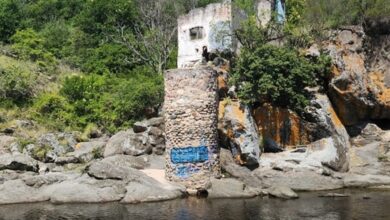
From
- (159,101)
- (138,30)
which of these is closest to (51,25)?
(138,30)

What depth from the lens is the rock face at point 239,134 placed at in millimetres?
31953

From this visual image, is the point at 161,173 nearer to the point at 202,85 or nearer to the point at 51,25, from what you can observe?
the point at 202,85

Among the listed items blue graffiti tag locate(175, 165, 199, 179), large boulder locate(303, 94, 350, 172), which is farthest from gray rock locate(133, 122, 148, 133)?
large boulder locate(303, 94, 350, 172)

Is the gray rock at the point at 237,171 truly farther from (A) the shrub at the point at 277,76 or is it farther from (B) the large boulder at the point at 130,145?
(B) the large boulder at the point at 130,145

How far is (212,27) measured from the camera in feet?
138

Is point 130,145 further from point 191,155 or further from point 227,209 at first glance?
point 227,209

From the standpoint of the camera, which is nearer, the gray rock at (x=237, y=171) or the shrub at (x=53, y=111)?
the gray rock at (x=237, y=171)

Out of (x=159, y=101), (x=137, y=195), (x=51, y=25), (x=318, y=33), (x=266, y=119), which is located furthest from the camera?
(x=51, y=25)

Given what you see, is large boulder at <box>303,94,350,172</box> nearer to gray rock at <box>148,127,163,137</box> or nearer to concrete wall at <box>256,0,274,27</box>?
concrete wall at <box>256,0,274,27</box>

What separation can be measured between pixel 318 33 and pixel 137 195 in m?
19.4

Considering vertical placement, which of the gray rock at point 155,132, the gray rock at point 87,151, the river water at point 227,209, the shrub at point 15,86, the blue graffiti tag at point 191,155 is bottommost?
the river water at point 227,209

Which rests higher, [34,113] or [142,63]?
[142,63]

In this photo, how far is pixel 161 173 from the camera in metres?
31.7

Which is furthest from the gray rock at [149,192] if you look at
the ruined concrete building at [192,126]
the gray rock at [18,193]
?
the gray rock at [18,193]
